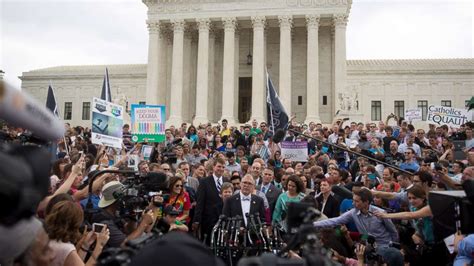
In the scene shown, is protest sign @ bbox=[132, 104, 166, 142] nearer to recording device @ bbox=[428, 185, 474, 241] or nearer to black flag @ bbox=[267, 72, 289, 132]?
black flag @ bbox=[267, 72, 289, 132]

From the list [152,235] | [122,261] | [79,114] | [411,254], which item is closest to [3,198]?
[122,261]

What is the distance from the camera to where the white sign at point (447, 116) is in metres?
21.0

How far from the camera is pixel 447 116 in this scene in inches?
838

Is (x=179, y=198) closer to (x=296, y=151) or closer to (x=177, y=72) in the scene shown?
(x=296, y=151)

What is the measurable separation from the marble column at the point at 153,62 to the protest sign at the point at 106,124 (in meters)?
31.8

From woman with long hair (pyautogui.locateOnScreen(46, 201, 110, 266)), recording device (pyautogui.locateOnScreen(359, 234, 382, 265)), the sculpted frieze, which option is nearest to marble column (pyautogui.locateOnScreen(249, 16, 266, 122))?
the sculpted frieze

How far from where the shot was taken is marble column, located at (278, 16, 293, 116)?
138ft

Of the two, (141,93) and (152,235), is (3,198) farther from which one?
(141,93)

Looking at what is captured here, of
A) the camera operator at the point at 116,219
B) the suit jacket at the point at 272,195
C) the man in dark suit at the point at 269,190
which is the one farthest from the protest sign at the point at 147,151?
the camera operator at the point at 116,219

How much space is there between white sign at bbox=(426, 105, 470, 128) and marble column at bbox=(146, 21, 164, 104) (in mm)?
28669

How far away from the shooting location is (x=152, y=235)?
2.84m

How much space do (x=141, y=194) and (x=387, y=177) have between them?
7.43m

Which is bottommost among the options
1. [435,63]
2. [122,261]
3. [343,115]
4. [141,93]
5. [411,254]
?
[411,254]

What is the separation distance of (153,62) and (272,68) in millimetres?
11740
